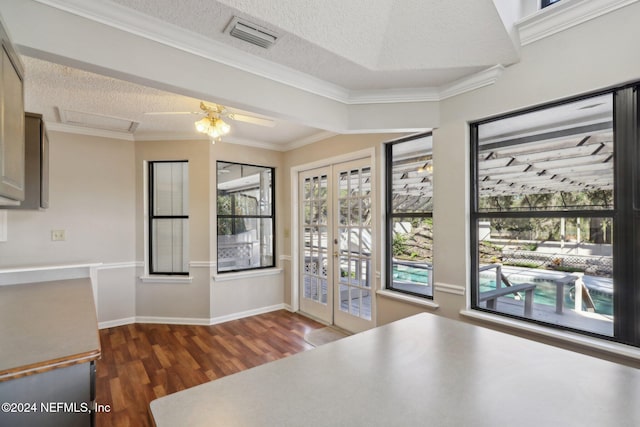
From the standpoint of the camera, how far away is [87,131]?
3.76 meters

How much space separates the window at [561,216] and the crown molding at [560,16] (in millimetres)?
439

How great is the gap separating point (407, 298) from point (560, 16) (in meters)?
2.31

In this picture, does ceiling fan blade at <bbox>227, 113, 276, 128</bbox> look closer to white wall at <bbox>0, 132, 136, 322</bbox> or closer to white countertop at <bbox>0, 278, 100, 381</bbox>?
white countertop at <bbox>0, 278, 100, 381</bbox>

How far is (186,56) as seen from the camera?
1797 mm

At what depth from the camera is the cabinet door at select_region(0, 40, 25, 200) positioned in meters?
1.26

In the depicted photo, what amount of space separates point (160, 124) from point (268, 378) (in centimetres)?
348

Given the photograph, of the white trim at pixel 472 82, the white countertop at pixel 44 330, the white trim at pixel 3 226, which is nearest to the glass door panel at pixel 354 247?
the white trim at pixel 472 82

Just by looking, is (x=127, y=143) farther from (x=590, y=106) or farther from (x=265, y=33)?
(x=590, y=106)

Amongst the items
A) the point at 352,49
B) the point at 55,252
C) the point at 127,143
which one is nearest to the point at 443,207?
the point at 352,49

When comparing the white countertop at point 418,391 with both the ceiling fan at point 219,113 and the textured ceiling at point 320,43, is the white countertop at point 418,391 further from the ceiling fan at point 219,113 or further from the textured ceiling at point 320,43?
the ceiling fan at point 219,113

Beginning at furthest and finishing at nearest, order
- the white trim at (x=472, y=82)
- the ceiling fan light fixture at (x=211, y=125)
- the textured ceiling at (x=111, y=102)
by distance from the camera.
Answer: the ceiling fan light fixture at (x=211, y=125), the textured ceiling at (x=111, y=102), the white trim at (x=472, y=82)

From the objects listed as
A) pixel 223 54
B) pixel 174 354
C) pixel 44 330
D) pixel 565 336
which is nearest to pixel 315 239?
pixel 174 354

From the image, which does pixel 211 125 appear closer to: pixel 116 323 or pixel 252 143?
pixel 252 143

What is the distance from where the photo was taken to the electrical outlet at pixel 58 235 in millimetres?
3555
